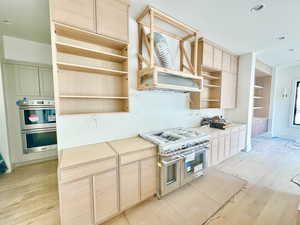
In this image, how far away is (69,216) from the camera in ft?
4.39

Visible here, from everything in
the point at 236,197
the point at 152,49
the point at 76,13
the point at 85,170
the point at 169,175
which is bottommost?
the point at 236,197

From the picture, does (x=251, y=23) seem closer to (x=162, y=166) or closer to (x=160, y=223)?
(x=162, y=166)

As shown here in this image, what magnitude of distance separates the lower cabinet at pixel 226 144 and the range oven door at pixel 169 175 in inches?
39.7

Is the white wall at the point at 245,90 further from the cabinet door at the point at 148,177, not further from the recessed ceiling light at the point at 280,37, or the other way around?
the cabinet door at the point at 148,177

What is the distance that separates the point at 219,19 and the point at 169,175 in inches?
108

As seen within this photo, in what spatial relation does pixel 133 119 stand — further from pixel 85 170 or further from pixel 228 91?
pixel 228 91

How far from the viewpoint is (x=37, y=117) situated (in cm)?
302

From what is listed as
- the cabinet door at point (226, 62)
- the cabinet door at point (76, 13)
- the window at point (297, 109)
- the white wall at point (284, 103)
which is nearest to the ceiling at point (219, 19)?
the cabinet door at point (226, 62)

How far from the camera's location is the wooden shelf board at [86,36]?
1534 mm

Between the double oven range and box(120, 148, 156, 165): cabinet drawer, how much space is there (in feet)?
8.55

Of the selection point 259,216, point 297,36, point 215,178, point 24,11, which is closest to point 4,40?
point 24,11

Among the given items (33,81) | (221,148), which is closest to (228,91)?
(221,148)

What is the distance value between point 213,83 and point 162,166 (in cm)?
295

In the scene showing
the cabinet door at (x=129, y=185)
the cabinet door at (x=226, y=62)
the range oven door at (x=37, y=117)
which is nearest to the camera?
the cabinet door at (x=129, y=185)
